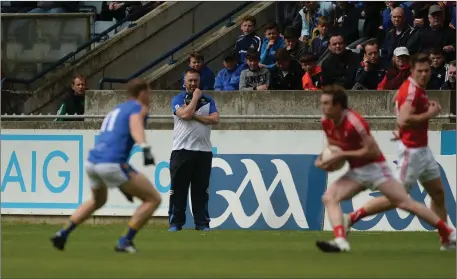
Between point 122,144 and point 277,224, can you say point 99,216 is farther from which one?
point 122,144

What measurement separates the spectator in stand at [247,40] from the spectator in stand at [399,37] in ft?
8.03

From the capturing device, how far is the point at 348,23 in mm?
23250

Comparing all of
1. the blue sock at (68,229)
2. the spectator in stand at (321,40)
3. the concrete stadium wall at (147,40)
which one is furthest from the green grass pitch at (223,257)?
the concrete stadium wall at (147,40)

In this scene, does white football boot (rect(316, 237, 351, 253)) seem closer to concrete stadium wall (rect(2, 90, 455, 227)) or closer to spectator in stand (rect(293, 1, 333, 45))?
concrete stadium wall (rect(2, 90, 455, 227))

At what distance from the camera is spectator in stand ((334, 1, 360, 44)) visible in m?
23.2

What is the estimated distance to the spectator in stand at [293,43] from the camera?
22672 millimetres

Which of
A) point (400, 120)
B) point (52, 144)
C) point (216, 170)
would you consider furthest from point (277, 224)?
point (400, 120)

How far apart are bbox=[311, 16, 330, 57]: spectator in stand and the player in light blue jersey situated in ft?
29.9

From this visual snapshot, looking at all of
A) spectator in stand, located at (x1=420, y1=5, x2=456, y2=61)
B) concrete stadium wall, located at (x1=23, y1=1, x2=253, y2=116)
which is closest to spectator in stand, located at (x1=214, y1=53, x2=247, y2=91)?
spectator in stand, located at (x1=420, y1=5, x2=456, y2=61)

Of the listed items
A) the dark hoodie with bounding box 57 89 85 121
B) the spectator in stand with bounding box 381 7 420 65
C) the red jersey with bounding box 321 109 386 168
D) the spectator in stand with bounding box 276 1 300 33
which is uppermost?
the spectator in stand with bounding box 276 1 300 33

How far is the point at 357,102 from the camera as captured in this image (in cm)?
2105

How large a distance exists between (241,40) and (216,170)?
12.0 feet

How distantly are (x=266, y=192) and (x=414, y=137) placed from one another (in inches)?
218

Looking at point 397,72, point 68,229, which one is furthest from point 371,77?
point 68,229
